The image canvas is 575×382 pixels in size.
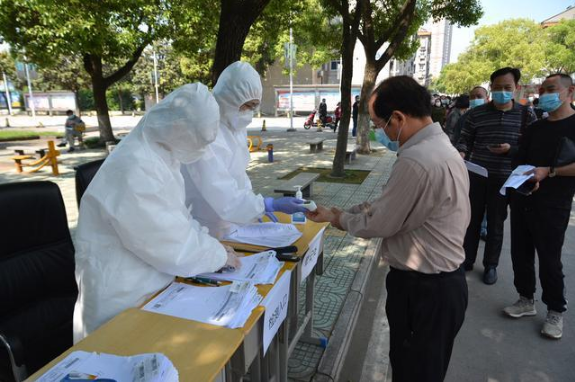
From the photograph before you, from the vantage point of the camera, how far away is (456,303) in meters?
1.67

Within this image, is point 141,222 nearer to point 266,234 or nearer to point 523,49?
point 266,234

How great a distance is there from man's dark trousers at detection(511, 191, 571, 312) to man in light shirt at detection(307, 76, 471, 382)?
159 cm

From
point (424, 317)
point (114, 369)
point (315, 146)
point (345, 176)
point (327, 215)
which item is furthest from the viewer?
point (315, 146)

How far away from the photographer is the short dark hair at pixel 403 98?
1.53m

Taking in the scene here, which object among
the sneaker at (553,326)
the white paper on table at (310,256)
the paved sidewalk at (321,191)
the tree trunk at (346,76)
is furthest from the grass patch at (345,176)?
the white paper on table at (310,256)

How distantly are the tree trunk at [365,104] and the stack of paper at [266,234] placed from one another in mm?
7249

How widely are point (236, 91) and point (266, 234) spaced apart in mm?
942

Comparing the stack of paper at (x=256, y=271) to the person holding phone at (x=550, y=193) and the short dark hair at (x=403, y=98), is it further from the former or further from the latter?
the person holding phone at (x=550, y=193)

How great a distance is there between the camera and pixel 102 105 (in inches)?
519

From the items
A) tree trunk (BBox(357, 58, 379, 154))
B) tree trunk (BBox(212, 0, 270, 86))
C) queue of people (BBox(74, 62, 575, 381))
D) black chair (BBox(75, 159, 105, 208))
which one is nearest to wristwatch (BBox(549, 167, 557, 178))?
queue of people (BBox(74, 62, 575, 381))

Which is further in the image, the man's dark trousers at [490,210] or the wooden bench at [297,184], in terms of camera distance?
the wooden bench at [297,184]

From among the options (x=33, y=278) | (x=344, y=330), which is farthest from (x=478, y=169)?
(x=33, y=278)

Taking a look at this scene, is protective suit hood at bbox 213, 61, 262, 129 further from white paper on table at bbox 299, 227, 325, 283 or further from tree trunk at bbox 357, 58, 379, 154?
tree trunk at bbox 357, 58, 379, 154

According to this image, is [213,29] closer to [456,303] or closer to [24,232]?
[24,232]
